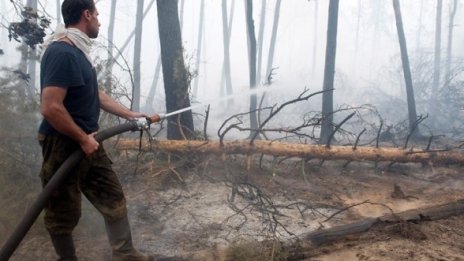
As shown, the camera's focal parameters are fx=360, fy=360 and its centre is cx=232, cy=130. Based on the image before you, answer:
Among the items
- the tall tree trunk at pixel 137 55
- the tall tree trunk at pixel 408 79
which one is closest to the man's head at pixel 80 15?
the tall tree trunk at pixel 408 79

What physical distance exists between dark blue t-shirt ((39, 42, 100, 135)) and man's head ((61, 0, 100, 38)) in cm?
23

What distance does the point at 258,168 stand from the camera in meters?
6.43

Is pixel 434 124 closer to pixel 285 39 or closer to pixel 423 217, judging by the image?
pixel 423 217

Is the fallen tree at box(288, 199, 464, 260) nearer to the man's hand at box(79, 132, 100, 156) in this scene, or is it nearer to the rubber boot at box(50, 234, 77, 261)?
the rubber boot at box(50, 234, 77, 261)

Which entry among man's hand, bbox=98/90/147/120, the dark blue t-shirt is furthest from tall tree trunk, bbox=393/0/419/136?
the dark blue t-shirt

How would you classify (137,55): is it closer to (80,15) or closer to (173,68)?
(173,68)


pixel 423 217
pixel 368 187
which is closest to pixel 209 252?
pixel 423 217

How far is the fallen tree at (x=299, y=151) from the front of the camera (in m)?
5.95

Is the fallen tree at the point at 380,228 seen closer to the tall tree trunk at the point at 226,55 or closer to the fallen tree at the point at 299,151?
the fallen tree at the point at 299,151

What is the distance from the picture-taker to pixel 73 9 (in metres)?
2.60

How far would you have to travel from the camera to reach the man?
2361mm

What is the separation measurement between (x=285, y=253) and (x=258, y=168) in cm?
317

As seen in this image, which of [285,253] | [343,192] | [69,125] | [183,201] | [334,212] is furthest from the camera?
[343,192]

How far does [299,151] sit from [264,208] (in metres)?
1.83
